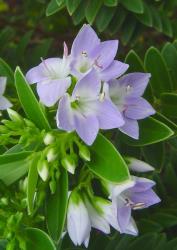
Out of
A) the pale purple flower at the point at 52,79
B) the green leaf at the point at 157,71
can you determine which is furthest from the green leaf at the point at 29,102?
the green leaf at the point at 157,71

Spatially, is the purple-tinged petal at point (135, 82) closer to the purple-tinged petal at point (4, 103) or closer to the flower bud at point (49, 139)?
the flower bud at point (49, 139)

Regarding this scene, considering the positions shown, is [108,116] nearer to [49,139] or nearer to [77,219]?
[49,139]

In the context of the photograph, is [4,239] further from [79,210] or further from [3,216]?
[79,210]

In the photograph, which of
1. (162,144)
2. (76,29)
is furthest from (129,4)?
(76,29)

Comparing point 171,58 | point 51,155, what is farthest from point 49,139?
point 171,58

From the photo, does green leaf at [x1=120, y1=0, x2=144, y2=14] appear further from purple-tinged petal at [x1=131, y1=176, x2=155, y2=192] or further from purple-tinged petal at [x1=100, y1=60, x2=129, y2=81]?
purple-tinged petal at [x1=131, y1=176, x2=155, y2=192]

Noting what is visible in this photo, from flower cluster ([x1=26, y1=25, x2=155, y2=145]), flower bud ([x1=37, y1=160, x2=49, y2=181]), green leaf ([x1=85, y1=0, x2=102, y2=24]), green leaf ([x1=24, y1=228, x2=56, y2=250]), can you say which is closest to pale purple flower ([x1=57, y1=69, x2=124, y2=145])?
flower cluster ([x1=26, y1=25, x2=155, y2=145])
